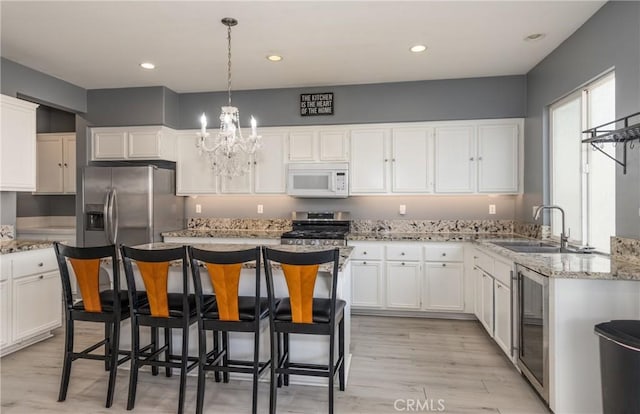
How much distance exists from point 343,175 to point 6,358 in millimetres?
3565

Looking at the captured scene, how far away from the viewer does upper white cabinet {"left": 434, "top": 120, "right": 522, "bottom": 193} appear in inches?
169

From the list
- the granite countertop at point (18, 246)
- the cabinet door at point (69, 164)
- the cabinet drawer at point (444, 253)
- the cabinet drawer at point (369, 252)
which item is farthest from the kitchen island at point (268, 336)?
the cabinet door at point (69, 164)

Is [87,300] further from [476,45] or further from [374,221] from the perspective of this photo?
[476,45]

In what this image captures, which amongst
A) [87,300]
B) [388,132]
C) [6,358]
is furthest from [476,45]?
[6,358]

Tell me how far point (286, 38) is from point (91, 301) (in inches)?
99.4

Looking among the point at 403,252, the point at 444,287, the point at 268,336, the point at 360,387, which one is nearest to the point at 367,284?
the point at 403,252

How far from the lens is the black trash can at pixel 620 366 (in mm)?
1683

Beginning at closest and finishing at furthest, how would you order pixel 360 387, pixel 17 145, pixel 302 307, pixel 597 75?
pixel 302 307
pixel 360 387
pixel 597 75
pixel 17 145

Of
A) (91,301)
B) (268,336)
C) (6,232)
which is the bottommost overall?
(268,336)

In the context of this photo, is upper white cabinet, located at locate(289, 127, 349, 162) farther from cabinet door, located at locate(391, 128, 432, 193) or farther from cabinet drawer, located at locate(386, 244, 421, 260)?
cabinet drawer, located at locate(386, 244, 421, 260)

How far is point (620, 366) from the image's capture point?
1743 millimetres

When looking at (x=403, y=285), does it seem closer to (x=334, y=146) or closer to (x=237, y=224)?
(x=334, y=146)

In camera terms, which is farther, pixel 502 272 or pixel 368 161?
pixel 368 161

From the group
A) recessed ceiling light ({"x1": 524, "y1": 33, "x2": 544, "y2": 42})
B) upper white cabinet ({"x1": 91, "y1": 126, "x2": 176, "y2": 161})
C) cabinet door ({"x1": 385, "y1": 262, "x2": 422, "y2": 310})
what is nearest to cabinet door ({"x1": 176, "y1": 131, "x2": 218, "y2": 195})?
upper white cabinet ({"x1": 91, "y1": 126, "x2": 176, "y2": 161})
